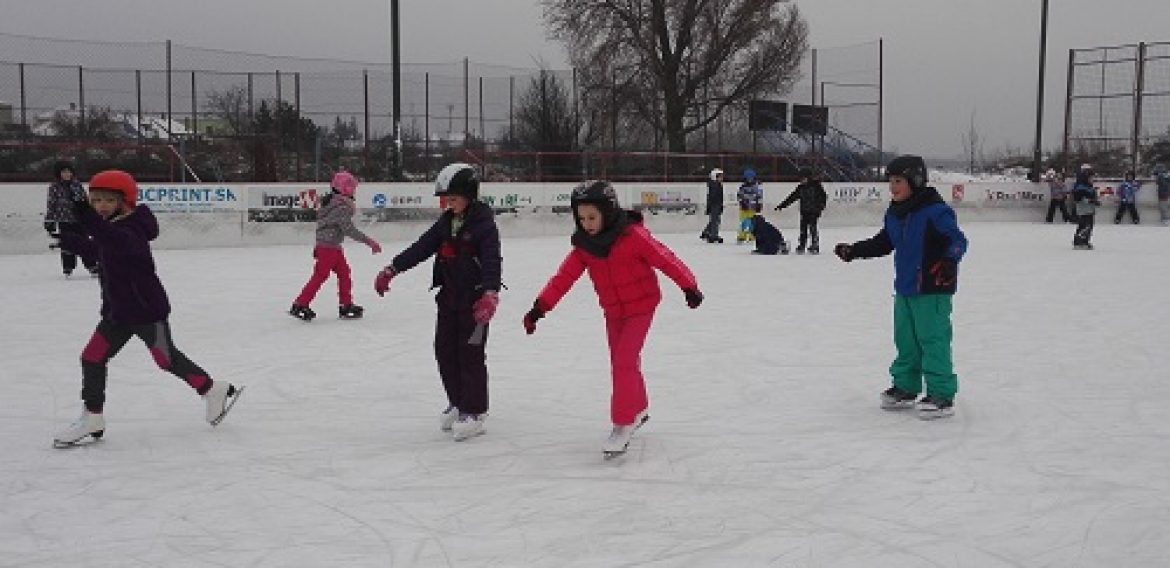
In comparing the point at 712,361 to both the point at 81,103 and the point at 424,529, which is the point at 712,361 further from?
the point at 81,103

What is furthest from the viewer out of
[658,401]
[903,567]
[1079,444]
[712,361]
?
[712,361]

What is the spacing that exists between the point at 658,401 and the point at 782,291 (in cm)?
528

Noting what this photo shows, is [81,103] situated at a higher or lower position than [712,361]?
higher

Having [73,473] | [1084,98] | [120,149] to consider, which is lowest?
[73,473]

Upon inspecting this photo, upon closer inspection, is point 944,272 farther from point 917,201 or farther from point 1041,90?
point 1041,90

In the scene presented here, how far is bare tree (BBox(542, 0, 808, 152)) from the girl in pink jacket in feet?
89.1

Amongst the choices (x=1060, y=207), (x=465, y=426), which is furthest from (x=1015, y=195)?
(x=465, y=426)

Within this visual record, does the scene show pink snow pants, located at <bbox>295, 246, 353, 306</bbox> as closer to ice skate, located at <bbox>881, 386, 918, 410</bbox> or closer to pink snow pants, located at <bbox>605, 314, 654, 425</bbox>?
pink snow pants, located at <bbox>605, 314, 654, 425</bbox>

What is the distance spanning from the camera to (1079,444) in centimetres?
466

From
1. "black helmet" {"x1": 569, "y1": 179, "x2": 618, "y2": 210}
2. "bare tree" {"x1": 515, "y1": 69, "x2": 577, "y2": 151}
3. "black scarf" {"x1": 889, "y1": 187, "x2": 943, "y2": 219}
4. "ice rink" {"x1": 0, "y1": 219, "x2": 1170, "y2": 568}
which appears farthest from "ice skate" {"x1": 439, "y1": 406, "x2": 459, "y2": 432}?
"bare tree" {"x1": 515, "y1": 69, "x2": 577, "y2": 151}

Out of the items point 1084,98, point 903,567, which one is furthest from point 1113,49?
point 903,567

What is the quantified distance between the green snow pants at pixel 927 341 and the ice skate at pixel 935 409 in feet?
0.09

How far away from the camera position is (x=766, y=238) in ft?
49.9

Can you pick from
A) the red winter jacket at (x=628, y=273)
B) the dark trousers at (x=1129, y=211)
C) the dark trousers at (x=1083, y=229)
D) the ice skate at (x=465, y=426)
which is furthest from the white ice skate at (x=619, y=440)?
the dark trousers at (x=1129, y=211)
